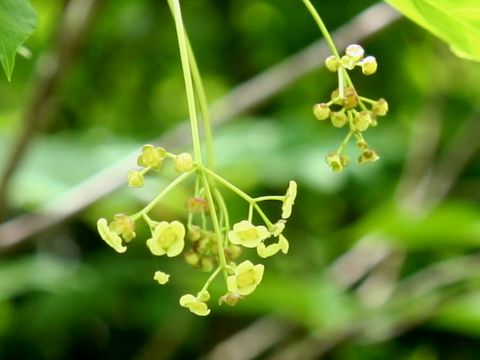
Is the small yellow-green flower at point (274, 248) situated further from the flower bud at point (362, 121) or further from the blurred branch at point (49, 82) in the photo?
the blurred branch at point (49, 82)

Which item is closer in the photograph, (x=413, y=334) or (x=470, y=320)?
(x=470, y=320)

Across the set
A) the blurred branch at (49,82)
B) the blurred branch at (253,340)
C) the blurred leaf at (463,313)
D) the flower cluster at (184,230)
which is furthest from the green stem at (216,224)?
the blurred branch at (253,340)

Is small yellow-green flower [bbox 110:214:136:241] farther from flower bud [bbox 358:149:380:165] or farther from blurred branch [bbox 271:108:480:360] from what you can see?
blurred branch [bbox 271:108:480:360]

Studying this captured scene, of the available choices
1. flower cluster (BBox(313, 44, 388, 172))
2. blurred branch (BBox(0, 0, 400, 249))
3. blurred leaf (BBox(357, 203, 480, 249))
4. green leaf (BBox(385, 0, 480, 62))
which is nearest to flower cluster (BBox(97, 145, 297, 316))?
flower cluster (BBox(313, 44, 388, 172))

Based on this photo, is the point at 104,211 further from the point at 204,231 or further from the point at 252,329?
the point at 204,231

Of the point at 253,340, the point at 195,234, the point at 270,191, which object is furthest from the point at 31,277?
the point at 195,234

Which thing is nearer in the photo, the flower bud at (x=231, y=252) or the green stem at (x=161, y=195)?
the green stem at (x=161, y=195)

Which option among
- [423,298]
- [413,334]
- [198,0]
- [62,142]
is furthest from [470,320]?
[198,0]
